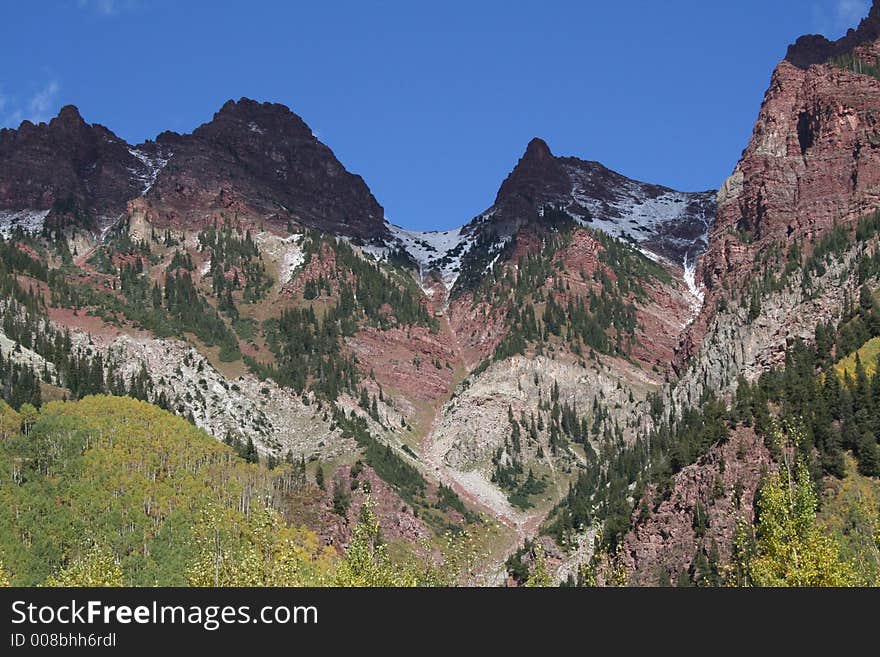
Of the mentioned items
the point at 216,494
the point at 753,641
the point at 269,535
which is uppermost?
the point at 216,494

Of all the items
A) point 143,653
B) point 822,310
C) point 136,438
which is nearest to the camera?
point 143,653

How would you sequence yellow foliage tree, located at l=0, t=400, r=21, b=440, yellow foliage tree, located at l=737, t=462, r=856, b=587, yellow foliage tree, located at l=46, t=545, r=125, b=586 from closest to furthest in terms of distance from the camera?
yellow foliage tree, located at l=737, t=462, r=856, b=587 < yellow foliage tree, located at l=46, t=545, r=125, b=586 < yellow foliage tree, located at l=0, t=400, r=21, b=440

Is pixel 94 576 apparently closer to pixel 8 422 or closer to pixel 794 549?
pixel 794 549

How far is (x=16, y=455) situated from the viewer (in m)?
141

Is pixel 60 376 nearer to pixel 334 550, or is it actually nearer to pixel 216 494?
pixel 216 494

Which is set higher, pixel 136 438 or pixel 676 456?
pixel 136 438

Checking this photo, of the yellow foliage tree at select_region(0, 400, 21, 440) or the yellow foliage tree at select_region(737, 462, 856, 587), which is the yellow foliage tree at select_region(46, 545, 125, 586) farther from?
the yellow foliage tree at select_region(0, 400, 21, 440)

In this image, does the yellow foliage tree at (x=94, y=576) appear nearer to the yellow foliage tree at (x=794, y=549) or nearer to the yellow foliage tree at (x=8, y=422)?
the yellow foliage tree at (x=794, y=549)

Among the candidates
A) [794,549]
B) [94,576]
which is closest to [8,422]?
[94,576]

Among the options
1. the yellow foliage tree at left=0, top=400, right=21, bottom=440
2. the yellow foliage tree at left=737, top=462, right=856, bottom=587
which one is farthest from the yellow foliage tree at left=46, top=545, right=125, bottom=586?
the yellow foliage tree at left=0, top=400, right=21, bottom=440

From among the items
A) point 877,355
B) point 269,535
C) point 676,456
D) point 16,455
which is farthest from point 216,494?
point 877,355

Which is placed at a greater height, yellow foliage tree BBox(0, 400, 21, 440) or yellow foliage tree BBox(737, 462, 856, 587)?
yellow foliage tree BBox(0, 400, 21, 440)

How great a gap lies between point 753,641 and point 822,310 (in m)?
147

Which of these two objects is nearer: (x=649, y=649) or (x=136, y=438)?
(x=649, y=649)
